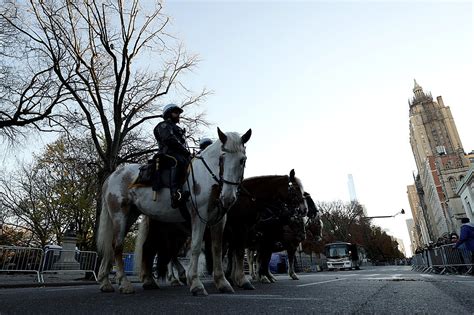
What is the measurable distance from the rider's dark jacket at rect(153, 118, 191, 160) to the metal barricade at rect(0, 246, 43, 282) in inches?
348

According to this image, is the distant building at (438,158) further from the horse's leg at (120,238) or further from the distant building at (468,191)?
the horse's leg at (120,238)

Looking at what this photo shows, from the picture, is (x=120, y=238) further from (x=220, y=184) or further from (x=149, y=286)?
(x=220, y=184)

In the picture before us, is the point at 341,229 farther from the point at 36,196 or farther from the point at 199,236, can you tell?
the point at 199,236

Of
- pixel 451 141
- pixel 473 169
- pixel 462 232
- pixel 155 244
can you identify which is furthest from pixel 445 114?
pixel 155 244

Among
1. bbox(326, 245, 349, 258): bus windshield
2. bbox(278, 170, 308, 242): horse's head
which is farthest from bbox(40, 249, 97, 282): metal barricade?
bbox(326, 245, 349, 258): bus windshield

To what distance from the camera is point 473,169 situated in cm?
3659

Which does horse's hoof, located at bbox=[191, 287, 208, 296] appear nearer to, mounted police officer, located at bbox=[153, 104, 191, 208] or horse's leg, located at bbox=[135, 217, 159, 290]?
mounted police officer, located at bbox=[153, 104, 191, 208]

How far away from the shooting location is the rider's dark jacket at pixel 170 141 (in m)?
5.16

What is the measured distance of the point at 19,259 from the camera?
10805mm

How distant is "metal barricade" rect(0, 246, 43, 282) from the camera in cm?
1069

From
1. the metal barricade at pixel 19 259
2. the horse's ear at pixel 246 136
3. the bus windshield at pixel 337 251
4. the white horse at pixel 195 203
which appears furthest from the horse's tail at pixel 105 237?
the bus windshield at pixel 337 251

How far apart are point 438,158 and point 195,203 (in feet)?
310

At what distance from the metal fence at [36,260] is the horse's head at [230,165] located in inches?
377

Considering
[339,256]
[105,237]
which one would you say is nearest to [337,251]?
[339,256]
